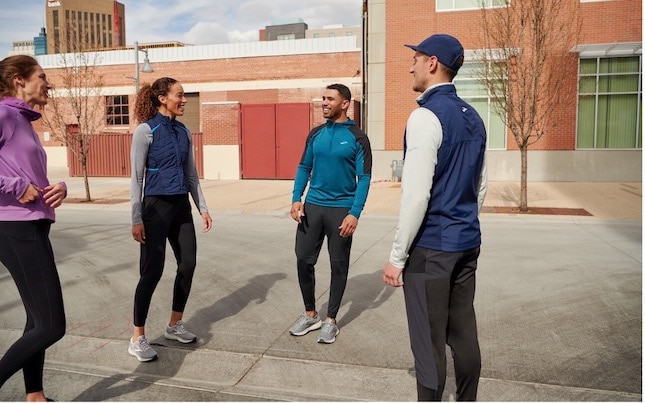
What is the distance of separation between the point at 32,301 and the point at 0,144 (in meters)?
0.85

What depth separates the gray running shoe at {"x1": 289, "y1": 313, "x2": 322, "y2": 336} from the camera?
4.75m

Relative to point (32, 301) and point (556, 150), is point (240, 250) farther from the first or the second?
point (556, 150)

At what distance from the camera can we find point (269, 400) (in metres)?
3.52

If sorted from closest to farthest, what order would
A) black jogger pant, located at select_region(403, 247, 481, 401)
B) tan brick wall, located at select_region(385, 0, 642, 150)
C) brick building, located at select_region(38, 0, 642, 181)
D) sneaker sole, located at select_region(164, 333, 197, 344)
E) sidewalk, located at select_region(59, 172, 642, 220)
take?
black jogger pant, located at select_region(403, 247, 481, 401) < sneaker sole, located at select_region(164, 333, 197, 344) < sidewalk, located at select_region(59, 172, 642, 220) < tan brick wall, located at select_region(385, 0, 642, 150) < brick building, located at select_region(38, 0, 642, 181)

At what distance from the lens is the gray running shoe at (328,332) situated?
4.56 meters

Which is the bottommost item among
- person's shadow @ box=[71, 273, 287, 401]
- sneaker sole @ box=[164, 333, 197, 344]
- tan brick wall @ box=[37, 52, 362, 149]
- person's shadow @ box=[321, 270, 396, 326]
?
person's shadow @ box=[71, 273, 287, 401]

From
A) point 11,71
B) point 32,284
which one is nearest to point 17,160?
point 11,71

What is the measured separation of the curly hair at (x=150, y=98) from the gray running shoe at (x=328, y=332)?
214cm

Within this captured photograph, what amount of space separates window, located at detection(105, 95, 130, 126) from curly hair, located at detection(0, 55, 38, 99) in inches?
1448

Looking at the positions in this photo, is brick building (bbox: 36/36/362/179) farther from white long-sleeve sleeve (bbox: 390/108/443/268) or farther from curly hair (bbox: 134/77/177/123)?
white long-sleeve sleeve (bbox: 390/108/443/268)

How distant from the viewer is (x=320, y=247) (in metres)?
4.69

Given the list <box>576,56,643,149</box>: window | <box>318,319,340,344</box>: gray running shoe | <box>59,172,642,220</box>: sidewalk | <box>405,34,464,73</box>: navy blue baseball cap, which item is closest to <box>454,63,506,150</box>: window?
<box>59,172,642,220</box>: sidewalk

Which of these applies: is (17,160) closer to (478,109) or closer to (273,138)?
(478,109)

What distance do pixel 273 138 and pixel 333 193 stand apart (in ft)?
66.3
